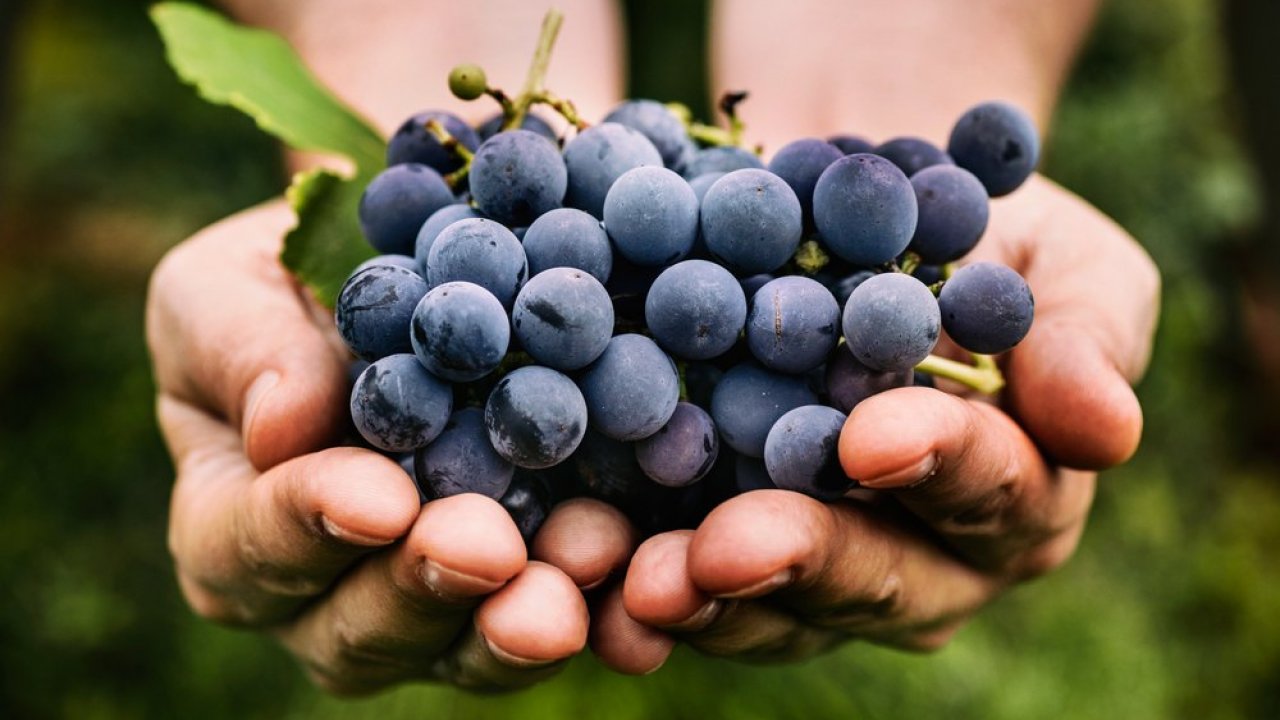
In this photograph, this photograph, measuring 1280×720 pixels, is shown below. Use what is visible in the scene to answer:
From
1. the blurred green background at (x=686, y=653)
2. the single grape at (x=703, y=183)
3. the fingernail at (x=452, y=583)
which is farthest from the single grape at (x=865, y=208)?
the blurred green background at (x=686, y=653)

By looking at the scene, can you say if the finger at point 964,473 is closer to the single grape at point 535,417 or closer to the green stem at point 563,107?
the single grape at point 535,417

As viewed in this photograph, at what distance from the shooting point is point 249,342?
1.10m

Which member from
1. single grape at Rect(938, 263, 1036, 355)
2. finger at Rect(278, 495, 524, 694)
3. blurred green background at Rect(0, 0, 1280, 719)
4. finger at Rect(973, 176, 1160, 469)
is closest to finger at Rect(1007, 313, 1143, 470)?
finger at Rect(973, 176, 1160, 469)

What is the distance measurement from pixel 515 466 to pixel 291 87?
0.68 m

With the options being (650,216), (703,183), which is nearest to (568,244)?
(650,216)

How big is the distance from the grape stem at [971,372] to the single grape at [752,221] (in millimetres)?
181

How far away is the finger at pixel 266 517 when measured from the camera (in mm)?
863

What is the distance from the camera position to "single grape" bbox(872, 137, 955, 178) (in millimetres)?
1094

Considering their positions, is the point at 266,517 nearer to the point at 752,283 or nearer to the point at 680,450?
the point at 680,450

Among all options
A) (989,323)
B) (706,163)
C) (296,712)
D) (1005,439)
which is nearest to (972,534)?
(1005,439)

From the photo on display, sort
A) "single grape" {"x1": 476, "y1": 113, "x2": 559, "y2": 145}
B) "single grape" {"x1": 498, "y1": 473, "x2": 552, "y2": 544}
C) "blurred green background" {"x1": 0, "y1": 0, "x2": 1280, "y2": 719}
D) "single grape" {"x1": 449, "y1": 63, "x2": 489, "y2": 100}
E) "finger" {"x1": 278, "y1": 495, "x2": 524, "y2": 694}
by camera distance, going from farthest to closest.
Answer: "blurred green background" {"x1": 0, "y1": 0, "x2": 1280, "y2": 719} < "single grape" {"x1": 476, "y1": 113, "x2": 559, "y2": 145} < "single grape" {"x1": 449, "y1": 63, "x2": 489, "y2": 100} < "single grape" {"x1": 498, "y1": 473, "x2": 552, "y2": 544} < "finger" {"x1": 278, "y1": 495, "x2": 524, "y2": 694}

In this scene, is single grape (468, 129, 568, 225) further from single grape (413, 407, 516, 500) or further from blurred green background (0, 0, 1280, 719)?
blurred green background (0, 0, 1280, 719)

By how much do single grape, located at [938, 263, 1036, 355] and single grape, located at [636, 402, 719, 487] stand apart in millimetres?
249

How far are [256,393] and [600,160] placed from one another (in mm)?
409
